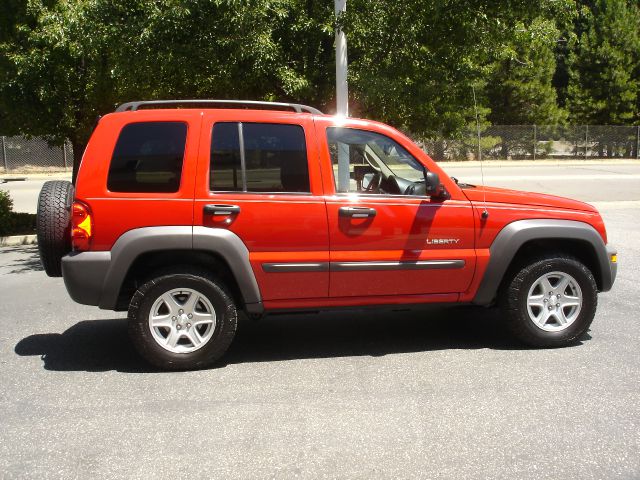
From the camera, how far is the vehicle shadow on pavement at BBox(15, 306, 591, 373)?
5.39m

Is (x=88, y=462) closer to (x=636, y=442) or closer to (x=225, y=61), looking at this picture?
(x=636, y=442)

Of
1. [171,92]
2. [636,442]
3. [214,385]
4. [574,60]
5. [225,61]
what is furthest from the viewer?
[574,60]

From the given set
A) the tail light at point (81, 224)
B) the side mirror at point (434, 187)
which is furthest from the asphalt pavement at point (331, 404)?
the side mirror at point (434, 187)

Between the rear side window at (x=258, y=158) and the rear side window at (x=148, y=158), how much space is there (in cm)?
26

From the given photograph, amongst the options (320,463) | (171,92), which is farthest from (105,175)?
(171,92)

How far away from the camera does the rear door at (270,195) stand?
16.1ft

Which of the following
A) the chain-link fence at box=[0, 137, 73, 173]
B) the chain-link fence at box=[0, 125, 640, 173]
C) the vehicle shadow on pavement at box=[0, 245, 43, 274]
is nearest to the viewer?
the vehicle shadow on pavement at box=[0, 245, 43, 274]

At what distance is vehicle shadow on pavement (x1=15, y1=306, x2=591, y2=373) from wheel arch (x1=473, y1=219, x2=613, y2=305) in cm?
56

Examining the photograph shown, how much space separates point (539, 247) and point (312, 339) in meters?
2.05

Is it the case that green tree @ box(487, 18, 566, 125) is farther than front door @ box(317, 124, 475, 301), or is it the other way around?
green tree @ box(487, 18, 566, 125)

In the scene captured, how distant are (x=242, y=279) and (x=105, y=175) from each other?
122cm

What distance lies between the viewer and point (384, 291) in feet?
17.0

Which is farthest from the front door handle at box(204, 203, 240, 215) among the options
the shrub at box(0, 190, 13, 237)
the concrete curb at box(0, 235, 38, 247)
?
the shrub at box(0, 190, 13, 237)

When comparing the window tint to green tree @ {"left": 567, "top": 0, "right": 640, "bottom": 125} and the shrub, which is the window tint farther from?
green tree @ {"left": 567, "top": 0, "right": 640, "bottom": 125}
